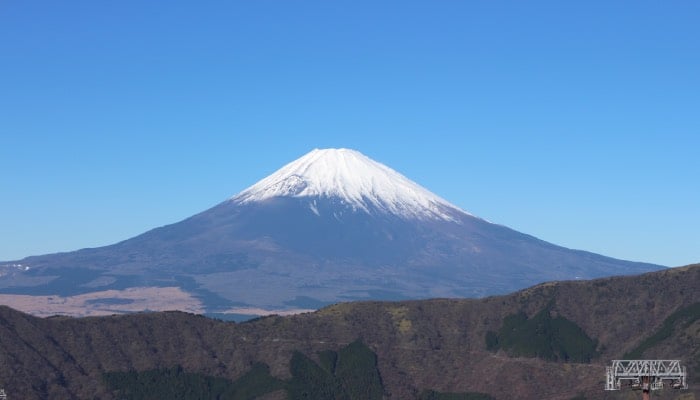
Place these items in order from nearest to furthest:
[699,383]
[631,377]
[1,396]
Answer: [631,377], [1,396], [699,383]

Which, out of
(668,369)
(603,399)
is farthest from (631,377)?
(603,399)

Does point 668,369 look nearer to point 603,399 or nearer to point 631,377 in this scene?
point 631,377

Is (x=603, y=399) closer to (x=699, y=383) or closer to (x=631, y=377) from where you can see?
(x=699, y=383)

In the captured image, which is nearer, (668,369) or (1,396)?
(668,369)

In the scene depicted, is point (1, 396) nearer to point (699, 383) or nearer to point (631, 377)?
point (631, 377)

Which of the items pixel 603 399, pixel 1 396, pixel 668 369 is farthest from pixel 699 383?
pixel 1 396

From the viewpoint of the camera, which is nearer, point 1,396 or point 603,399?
point 1,396

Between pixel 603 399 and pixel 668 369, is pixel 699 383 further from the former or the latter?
pixel 668 369

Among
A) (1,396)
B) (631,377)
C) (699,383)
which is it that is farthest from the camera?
(699,383)
